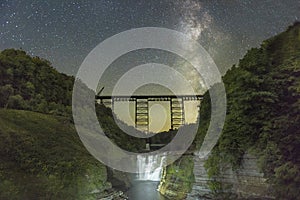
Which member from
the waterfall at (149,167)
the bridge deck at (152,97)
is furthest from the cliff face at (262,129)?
the bridge deck at (152,97)

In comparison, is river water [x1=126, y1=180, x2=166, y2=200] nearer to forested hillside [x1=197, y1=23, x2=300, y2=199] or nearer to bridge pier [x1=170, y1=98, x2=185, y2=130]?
forested hillside [x1=197, y1=23, x2=300, y2=199]

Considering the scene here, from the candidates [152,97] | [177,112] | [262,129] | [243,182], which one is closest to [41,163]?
[243,182]

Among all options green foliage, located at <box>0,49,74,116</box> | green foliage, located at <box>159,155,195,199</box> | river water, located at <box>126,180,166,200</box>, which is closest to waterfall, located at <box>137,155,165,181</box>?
river water, located at <box>126,180,166,200</box>

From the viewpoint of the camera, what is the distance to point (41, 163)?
13148mm

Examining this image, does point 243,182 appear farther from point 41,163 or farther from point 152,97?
point 152,97

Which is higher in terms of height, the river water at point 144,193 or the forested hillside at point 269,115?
the forested hillside at point 269,115

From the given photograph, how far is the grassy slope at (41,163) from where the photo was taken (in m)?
11.5

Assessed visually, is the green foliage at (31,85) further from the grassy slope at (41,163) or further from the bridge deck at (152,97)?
the bridge deck at (152,97)

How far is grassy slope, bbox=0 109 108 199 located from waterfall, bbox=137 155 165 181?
13.3 meters

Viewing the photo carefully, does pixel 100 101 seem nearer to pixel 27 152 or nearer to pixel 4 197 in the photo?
pixel 27 152

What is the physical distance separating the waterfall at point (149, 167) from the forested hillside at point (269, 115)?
53.4 ft

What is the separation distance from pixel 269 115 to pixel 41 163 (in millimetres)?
9986

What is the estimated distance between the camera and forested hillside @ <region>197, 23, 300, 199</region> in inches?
375

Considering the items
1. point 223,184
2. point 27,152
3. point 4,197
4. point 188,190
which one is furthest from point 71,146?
point 223,184
